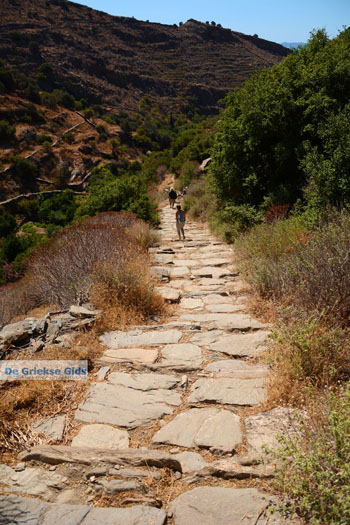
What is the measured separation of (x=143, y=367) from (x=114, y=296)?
54.5 inches

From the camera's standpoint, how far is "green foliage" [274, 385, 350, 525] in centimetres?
145

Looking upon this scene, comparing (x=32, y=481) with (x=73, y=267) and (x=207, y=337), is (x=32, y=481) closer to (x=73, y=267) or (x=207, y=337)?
(x=207, y=337)

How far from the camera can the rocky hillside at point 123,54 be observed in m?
64.9

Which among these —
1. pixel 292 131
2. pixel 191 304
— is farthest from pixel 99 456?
pixel 292 131

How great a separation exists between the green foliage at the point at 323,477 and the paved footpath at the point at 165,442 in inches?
5.7

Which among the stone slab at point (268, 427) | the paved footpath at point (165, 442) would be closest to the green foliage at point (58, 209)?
the paved footpath at point (165, 442)

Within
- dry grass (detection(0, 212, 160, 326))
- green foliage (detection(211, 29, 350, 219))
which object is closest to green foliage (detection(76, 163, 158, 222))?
green foliage (detection(211, 29, 350, 219))

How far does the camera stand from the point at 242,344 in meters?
3.61

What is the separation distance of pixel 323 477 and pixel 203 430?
37.8 inches

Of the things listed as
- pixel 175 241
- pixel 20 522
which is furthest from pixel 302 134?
pixel 20 522

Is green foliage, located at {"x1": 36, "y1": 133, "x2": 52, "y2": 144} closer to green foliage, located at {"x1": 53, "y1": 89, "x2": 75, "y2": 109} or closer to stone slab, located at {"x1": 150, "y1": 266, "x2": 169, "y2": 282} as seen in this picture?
green foliage, located at {"x1": 53, "y1": 89, "x2": 75, "y2": 109}

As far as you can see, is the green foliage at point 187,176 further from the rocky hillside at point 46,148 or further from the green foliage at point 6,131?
the green foliage at point 6,131

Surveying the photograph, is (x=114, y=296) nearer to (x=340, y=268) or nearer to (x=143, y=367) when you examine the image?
(x=143, y=367)

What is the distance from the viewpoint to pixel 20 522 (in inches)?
66.8
